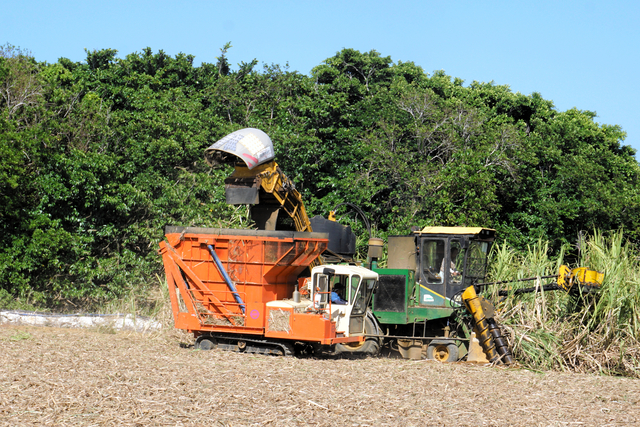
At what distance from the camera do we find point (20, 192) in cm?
1955

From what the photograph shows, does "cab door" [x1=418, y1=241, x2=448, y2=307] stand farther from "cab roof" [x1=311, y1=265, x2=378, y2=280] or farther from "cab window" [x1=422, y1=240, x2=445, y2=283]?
"cab roof" [x1=311, y1=265, x2=378, y2=280]

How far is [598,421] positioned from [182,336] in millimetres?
9045

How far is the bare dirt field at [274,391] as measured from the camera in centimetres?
721

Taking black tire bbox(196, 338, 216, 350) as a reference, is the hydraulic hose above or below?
above

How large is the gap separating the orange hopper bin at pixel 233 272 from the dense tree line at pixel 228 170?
23.2ft

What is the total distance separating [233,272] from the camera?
12578 millimetres

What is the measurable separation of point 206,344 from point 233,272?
5.14 feet

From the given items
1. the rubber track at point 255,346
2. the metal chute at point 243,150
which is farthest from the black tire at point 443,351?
the metal chute at point 243,150

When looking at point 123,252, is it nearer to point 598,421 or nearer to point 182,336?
point 182,336

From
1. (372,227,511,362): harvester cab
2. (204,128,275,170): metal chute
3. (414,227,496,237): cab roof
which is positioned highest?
(204,128,275,170): metal chute

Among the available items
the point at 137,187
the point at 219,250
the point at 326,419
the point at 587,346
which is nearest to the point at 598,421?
the point at 326,419

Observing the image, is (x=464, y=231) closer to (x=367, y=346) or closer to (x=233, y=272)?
(x=367, y=346)

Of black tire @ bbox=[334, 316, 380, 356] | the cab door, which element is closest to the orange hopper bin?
black tire @ bbox=[334, 316, 380, 356]

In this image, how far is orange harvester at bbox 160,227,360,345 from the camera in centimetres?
1205
